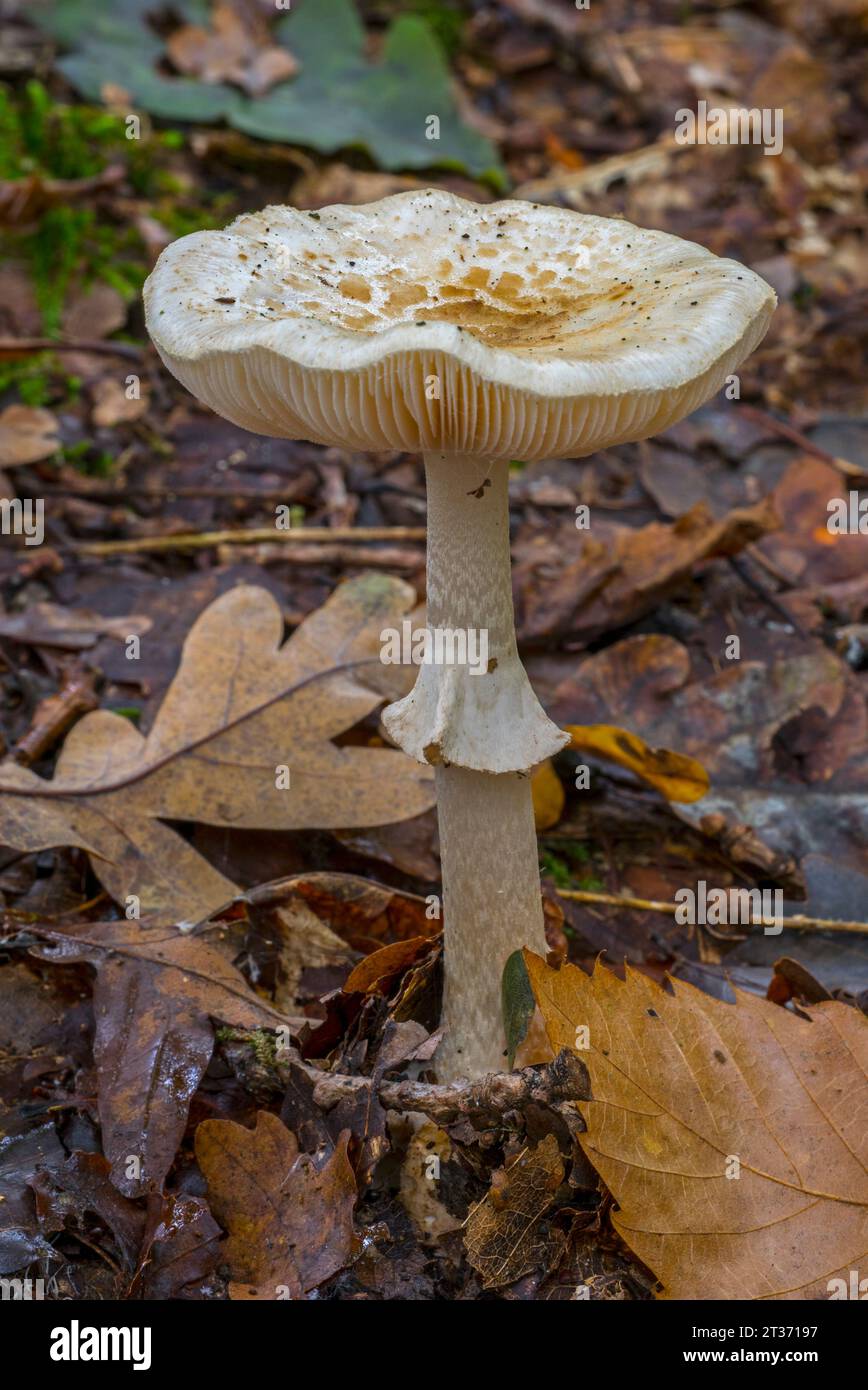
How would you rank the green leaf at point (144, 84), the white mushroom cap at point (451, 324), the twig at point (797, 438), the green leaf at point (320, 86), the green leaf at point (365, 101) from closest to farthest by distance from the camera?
1. the white mushroom cap at point (451, 324)
2. the twig at point (797, 438)
3. the green leaf at point (144, 84)
4. the green leaf at point (320, 86)
5. the green leaf at point (365, 101)

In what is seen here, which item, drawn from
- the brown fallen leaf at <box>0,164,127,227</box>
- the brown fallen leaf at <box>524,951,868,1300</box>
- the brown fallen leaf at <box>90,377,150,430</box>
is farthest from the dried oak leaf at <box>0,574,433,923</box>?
the brown fallen leaf at <box>0,164,127,227</box>

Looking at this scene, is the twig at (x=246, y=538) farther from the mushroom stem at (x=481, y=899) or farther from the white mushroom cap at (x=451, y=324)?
the mushroom stem at (x=481, y=899)

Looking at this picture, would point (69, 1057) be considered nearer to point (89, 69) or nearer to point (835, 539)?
point (835, 539)

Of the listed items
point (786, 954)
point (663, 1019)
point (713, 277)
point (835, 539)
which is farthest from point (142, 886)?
point (835, 539)

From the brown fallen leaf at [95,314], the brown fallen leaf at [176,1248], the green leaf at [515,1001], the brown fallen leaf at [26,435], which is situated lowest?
the brown fallen leaf at [176,1248]

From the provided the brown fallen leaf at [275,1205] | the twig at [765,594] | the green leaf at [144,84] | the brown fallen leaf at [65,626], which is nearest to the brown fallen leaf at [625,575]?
the twig at [765,594]
